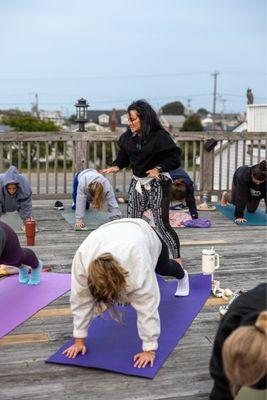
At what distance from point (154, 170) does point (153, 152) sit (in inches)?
5.6

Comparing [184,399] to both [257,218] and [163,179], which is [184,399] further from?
[257,218]

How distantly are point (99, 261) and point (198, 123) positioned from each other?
55.1m

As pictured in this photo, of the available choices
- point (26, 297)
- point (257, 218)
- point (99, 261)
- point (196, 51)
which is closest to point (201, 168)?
point (257, 218)

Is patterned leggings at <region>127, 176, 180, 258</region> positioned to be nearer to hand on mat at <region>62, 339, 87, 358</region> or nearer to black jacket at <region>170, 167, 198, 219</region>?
hand on mat at <region>62, 339, 87, 358</region>

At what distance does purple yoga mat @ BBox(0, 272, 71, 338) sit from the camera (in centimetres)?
314

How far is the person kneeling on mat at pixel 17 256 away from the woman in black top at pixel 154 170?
0.83 meters

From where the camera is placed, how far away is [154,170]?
3775 millimetres

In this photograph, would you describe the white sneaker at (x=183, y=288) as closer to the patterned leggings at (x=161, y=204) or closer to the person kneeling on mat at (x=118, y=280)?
the patterned leggings at (x=161, y=204)

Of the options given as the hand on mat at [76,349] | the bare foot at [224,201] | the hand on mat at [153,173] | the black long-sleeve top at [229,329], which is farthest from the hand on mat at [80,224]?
the black long-sleeve top at [229,329]

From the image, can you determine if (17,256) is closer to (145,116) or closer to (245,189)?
(145,116)

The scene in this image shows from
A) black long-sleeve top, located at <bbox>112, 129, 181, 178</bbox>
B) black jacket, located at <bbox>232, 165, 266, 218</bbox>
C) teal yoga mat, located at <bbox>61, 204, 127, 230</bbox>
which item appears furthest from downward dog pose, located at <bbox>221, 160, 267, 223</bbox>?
black long-sleeve top, located at <bbox>112, 129, 181, 178</bbox>

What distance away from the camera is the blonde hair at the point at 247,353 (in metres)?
1.55

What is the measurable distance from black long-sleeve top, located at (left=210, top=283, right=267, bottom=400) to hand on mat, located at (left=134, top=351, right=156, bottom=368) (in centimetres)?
66

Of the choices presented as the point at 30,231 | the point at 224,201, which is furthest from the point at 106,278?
the point at 224,201
